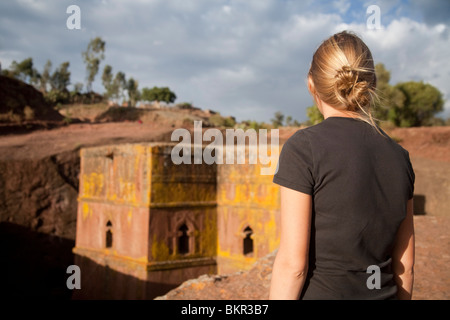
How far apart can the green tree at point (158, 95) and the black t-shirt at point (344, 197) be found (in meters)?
41.3

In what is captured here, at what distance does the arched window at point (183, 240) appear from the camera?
1130 centimetres

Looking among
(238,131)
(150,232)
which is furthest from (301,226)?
(238,131)

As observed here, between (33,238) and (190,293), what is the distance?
464 inches

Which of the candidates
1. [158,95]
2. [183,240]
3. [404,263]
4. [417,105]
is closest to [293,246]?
[404,263]

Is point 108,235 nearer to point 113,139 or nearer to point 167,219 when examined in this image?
point 167,219

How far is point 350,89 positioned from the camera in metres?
1.58

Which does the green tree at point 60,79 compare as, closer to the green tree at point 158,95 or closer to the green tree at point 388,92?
the green tree at point 158,95

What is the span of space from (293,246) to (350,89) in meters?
0.66

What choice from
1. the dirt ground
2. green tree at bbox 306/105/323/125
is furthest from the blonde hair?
green tree at bbox 306/105/323/125

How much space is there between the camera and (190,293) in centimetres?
668

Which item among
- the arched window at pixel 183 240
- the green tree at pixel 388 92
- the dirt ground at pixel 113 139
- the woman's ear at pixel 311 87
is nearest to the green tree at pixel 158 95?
the dirt ground at pixel 113 139

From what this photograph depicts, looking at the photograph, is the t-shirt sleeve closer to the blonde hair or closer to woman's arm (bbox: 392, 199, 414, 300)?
the blonde hair
